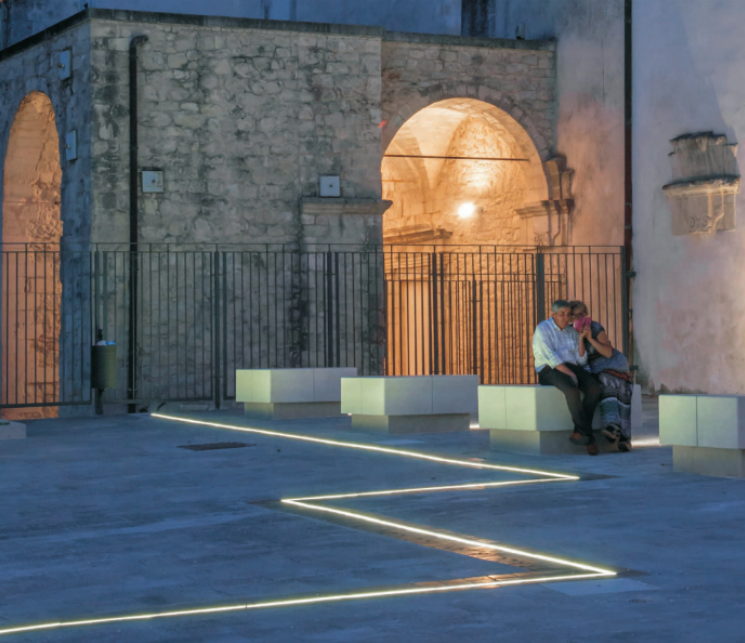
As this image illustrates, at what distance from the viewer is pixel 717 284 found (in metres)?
14.9

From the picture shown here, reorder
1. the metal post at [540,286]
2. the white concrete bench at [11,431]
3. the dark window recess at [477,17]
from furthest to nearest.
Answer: the dark window recess at [477,17] < the metal post at [540,286] < the white concrete bench at [11,431]

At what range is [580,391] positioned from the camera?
31.1ft

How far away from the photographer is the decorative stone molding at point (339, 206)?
53.4 feet

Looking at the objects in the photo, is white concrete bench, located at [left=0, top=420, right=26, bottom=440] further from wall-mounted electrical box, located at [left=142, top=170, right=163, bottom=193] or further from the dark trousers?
the dark trousers

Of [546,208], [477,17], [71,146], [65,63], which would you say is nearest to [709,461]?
[71,146]

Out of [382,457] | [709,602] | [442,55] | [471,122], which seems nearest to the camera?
[709,602]

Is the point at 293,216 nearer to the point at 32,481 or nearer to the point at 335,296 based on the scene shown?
the point at 335,296

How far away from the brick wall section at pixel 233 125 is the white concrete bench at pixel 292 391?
3068 millimetres

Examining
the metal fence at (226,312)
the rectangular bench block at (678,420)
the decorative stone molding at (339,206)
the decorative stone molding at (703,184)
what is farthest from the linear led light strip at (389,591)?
the decorative stone molding at (339,206)

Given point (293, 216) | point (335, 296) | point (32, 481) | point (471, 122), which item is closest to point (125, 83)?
point (293, 216)

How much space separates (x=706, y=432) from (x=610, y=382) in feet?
5.18

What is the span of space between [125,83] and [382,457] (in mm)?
8069

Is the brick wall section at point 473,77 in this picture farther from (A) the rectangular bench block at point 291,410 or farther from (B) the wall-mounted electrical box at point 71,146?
(A) the rectangular bench block at point 291,410

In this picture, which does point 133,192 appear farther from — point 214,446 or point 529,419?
point 529,419
